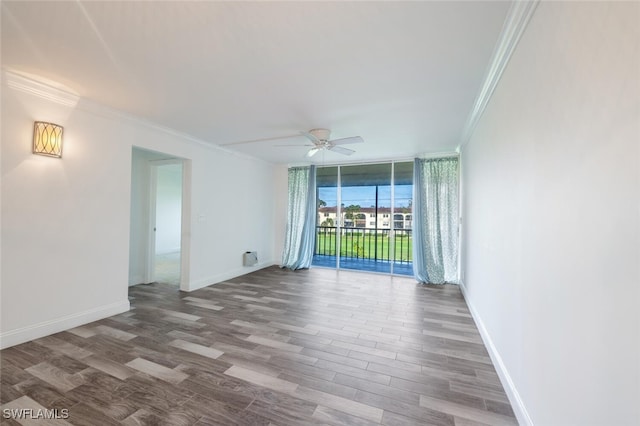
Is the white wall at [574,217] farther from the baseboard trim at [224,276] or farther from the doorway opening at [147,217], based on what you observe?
the doorway opening at [147,217]

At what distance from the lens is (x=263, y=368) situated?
7.15 ft

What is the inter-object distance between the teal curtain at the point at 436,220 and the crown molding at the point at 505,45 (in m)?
2.19

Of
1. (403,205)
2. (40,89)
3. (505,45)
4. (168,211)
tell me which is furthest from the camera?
(168,211)

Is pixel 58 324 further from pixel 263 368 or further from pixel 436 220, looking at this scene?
pixel 436 220

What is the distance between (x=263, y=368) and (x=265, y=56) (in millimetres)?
2468

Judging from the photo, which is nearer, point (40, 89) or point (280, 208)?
point (40, 89)

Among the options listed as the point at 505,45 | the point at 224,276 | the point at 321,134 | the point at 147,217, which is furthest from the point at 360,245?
the point at 505,45

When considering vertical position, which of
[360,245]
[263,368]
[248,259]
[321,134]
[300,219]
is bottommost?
[263,368]

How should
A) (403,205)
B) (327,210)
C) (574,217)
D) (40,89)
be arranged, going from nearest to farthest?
(574,217)
(40,89)
(403,205)
(327,210)

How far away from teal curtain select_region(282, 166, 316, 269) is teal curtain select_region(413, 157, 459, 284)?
2.19 metres

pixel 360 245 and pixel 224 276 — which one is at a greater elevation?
pixel 360 245

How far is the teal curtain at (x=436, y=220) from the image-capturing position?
16.1ft

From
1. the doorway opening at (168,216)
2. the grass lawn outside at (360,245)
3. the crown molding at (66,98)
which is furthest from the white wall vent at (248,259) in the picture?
the crown molding at (66,98)

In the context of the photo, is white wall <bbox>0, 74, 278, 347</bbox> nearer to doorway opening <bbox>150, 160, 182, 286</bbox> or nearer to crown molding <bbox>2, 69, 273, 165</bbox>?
crown molding <bbox>2, 69, 273, 165</bbox>
